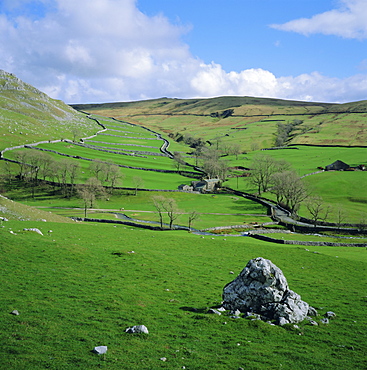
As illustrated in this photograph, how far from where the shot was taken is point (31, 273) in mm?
22406

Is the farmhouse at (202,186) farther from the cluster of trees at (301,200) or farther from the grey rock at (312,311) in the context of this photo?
the grey rock at (312,311)

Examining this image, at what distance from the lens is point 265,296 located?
1888 centimetres

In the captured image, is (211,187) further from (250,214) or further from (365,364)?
(365,364)

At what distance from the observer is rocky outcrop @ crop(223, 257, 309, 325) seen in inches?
733

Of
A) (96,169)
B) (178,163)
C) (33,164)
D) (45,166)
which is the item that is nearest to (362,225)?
(96,169)

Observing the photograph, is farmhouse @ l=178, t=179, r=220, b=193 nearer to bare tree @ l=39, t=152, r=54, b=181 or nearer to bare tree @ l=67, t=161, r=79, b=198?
bare tree @ l=67, t=161, r=79, b=198

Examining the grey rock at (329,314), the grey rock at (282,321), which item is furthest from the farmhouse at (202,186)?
the grey rock at (282,321)

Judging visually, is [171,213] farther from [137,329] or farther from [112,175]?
[112,175]

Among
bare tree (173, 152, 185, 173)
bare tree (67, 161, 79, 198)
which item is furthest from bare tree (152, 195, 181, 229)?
bare tree (173, 152, 185, 173)

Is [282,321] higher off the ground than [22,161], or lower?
lower

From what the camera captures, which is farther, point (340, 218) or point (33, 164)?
point (33, 164)

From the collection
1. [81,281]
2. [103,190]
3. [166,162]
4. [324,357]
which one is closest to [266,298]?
[324,357]

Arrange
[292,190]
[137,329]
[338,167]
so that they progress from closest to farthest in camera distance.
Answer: [137,329] < [292,190] < [338,167]

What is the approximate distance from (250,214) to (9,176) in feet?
310
